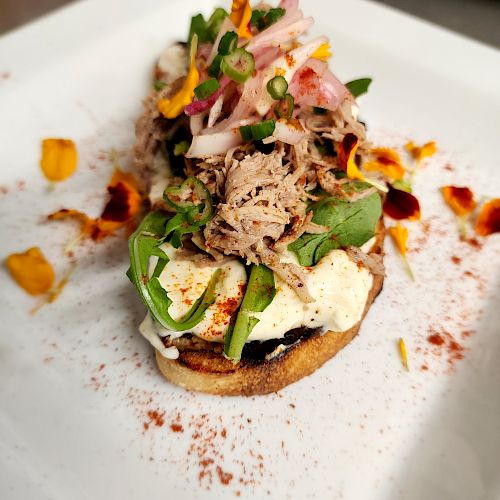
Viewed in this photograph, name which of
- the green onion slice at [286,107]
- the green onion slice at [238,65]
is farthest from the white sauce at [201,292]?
the green onion slice at [238,65]

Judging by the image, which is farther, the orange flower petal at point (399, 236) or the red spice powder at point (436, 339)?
the orange flower petal at point (399, 236)

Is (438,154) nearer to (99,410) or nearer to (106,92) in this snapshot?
(106,92)

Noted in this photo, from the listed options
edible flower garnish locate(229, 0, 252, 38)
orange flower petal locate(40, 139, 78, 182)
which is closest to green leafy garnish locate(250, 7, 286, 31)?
edible flower garnish locate(229, 0, 252, 38)

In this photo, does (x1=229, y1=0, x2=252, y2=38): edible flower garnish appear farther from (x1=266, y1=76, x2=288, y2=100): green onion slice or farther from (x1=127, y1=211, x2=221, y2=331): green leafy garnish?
(x1=127, y1=211, x2=221, y2=331): green leafy garnish

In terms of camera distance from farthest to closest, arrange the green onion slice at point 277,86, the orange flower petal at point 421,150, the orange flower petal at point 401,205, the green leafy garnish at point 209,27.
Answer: the orange flower petal at point 421,150 < the orange flower petal at point 401,205 < the green leafy garnish at point 209,27 < the green onion slice at point 277,86

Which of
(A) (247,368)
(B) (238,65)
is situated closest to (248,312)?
(A) (247,368)

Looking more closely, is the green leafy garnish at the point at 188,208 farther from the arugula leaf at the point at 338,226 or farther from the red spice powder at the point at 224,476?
the red spice powder at the point at 224,476

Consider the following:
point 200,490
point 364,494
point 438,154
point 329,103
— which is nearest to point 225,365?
point 200,490
